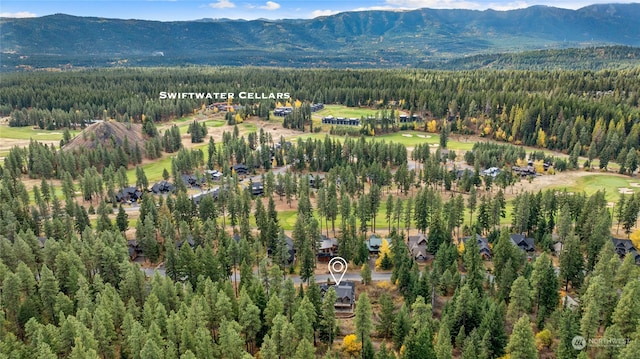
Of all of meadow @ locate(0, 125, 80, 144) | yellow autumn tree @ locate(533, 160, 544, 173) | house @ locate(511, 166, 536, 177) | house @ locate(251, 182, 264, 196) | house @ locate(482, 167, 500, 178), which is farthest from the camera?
meadow @ locate(0, 125, 80, 144)

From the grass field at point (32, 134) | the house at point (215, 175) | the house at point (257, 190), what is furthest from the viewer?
the grass field at point (32, 134)

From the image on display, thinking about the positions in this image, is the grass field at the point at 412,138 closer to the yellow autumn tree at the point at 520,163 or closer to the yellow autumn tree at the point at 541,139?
the yellow autumn tree at the point at 541,139

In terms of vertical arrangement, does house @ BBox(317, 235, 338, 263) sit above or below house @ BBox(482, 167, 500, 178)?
below

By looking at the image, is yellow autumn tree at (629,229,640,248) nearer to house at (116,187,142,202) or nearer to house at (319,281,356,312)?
house at (319,281,356,312)

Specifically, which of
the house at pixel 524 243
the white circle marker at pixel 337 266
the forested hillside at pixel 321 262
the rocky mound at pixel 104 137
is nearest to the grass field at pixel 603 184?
the forested hillside at pixel 321 262

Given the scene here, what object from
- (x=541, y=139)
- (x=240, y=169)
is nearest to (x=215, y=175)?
→ (x=240, y=169)

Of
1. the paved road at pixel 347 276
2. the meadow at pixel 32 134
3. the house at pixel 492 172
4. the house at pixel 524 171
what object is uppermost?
the meadow at pixel 32 134

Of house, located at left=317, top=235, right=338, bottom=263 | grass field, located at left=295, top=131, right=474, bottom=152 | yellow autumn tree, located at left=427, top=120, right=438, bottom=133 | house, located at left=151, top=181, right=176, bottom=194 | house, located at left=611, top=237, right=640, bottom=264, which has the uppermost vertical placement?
yellow autumn tree, located at left=427, top=120, right=438, bottom=133

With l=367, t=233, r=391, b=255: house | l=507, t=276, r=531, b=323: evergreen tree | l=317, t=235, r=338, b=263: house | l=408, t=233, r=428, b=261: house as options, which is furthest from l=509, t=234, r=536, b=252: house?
l=317, t=235, r=338, b=263: house
